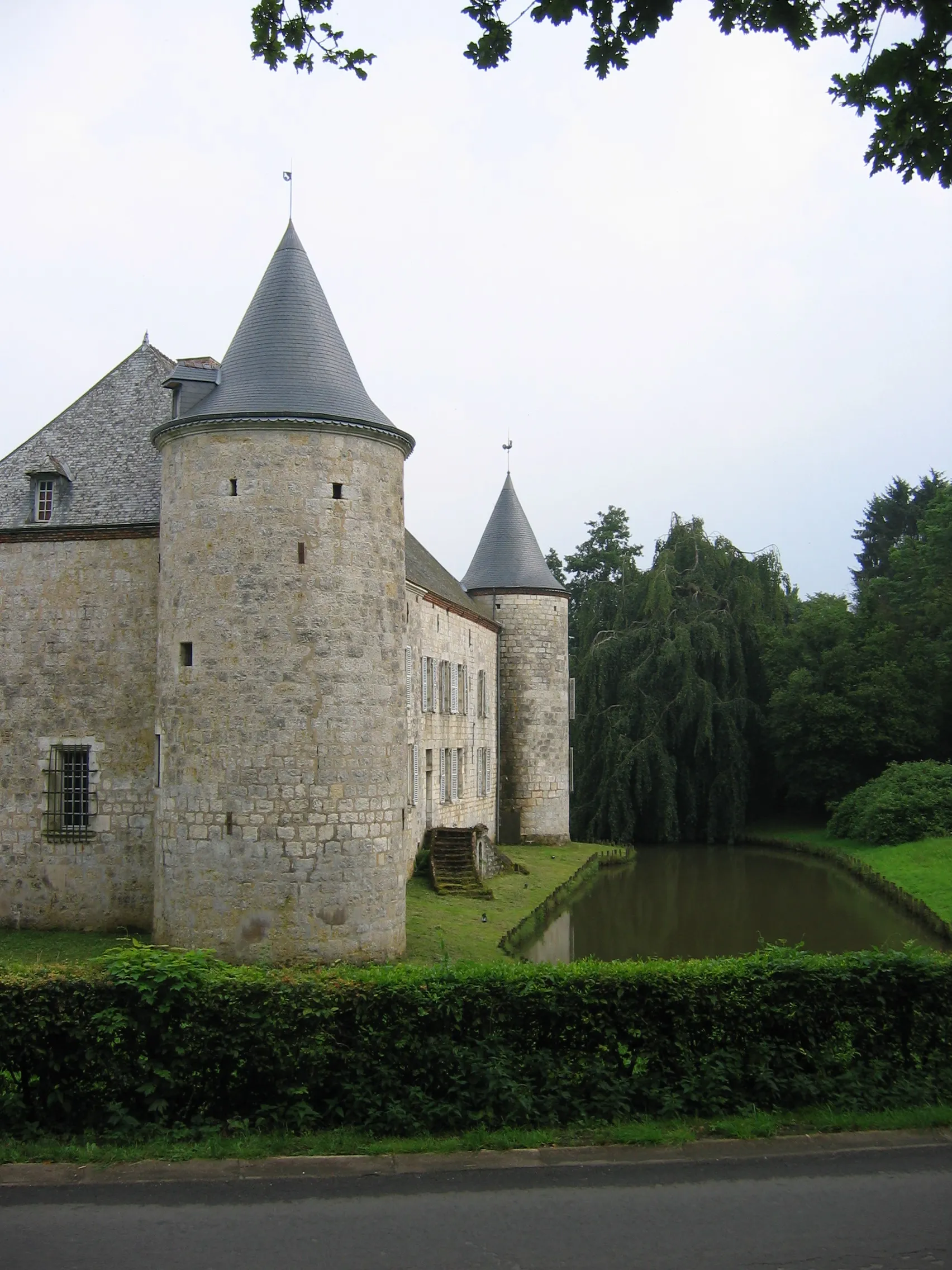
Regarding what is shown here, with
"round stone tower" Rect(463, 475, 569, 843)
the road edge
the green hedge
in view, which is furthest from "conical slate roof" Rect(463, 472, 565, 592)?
the road edge

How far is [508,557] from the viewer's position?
3203cm

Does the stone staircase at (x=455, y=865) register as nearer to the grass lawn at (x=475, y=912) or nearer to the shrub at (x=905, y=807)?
the grass lawn at (x=475, y=912)

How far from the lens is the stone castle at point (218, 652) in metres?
14.1

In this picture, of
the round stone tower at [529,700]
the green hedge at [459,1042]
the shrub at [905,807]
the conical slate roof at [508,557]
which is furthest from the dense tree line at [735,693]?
the green hedge at [459,1042]

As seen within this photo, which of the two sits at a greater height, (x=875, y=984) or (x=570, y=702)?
(x=570, y=702)

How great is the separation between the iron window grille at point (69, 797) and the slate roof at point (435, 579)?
773cm

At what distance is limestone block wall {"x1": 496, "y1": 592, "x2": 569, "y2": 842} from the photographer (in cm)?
3141

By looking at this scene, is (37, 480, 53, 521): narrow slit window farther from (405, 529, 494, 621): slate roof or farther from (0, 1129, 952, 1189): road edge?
(0, 1129, 952, 1189): road edge

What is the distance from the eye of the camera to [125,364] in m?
19.0

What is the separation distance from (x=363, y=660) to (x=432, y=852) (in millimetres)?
8867

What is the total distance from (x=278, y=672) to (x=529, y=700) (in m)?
17.8

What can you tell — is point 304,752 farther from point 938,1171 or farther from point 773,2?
point 773,2

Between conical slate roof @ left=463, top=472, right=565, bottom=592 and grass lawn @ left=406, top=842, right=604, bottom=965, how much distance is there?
7.76 metres

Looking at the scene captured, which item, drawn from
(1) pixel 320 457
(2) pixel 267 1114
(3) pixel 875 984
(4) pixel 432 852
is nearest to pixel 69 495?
(1) pixel 320 457
